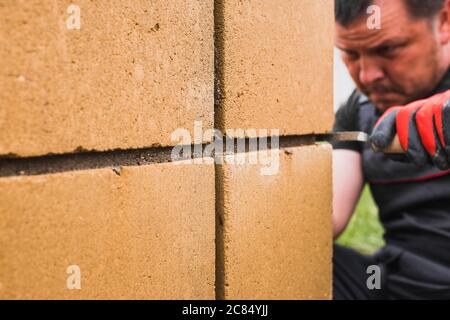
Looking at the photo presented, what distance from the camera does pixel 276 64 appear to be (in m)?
1.19

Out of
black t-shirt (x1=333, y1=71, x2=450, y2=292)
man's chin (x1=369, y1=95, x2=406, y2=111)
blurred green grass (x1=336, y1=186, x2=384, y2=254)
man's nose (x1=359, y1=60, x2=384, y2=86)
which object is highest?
man's nose (x1=359, y1=60, x2=384, y2=86)

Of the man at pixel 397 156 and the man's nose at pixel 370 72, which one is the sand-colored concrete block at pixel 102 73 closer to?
the man at pixel 397 156

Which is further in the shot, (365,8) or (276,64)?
(365,8)

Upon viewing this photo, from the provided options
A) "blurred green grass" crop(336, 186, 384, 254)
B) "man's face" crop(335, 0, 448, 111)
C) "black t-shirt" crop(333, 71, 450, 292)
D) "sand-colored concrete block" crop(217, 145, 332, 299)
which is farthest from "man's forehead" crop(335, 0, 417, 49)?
"blurred green grass" crop(336, 186, 384, 254)

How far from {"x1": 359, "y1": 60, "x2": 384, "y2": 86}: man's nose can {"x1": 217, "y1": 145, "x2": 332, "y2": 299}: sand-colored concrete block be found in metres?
0.44

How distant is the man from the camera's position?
5.24 ft

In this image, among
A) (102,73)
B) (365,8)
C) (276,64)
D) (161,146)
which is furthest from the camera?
(365,8)

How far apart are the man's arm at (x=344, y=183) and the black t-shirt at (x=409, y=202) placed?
0.12ft

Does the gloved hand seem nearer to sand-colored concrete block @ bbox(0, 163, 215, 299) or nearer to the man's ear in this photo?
the man's ear

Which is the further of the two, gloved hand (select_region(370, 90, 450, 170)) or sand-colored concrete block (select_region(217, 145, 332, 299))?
gloved hand (select_region(370, 90, 450, 170))

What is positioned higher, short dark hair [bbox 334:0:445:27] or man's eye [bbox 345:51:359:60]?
short dark hair [bbox 334:0:445:27]

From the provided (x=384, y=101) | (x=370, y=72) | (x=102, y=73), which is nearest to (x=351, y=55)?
(x=370, y=72)

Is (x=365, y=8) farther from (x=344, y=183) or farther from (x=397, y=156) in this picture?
Result: (x=344, y=183)

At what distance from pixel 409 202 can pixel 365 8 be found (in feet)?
2.42
